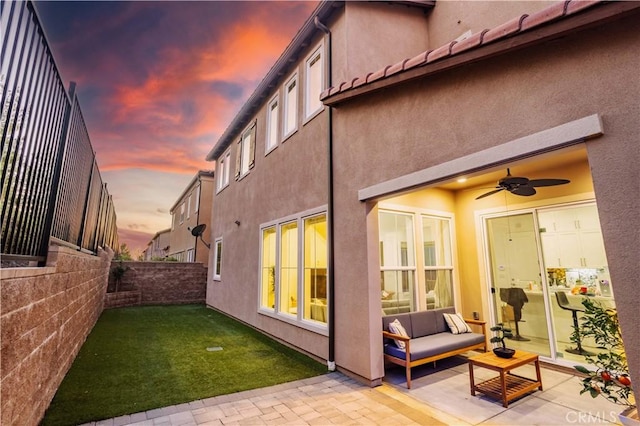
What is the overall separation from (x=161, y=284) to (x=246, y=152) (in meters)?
8.25

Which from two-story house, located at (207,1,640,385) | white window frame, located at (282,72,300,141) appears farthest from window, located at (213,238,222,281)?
white window frame, located at (282,72,300,141)

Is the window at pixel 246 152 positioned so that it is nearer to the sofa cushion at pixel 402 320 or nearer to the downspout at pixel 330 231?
the downspout at pixel 330 231

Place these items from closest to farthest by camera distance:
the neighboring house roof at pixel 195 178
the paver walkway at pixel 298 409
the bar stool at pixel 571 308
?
1. the paver walkway at pixel 298 409
2. the bar stool at pixel 571 308
3. the neighboring house roof at pixel 195 178

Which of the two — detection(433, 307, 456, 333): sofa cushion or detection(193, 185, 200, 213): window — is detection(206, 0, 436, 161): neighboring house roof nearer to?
detection(433, 307, 456, 333): sofa cushion

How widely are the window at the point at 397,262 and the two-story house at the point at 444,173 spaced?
0.11ft

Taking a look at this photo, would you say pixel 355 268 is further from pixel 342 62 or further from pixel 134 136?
pixel 134 136

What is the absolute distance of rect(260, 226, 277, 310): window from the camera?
7.99 m

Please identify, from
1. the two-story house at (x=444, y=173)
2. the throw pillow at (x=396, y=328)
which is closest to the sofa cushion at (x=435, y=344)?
the throw pillow at (x=396, y=328)

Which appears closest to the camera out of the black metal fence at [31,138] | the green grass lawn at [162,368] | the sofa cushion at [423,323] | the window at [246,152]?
the black metal fence at [31,138]

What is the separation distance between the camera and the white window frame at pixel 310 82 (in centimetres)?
675

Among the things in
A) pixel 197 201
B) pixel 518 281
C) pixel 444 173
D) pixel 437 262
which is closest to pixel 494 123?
pixel 444 173

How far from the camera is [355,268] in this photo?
5156 mm

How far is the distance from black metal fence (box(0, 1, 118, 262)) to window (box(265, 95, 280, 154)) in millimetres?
5100

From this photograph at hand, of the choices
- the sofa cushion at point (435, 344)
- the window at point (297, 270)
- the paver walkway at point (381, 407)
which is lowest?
the paver walkway at point (381, 407)
